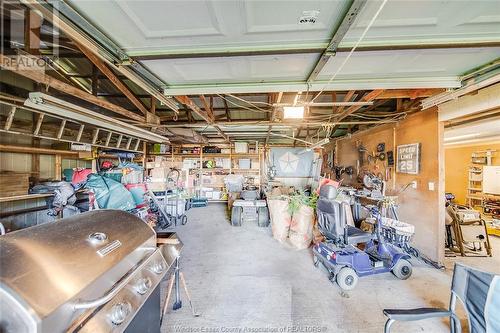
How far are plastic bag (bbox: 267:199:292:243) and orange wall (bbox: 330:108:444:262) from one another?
2.18 meters

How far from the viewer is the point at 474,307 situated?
1.22m

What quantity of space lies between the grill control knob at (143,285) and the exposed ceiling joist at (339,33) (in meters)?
2.05

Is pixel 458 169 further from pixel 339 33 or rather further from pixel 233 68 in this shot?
pixel 233 68

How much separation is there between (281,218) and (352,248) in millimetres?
1478

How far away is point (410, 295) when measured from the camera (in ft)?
7.91

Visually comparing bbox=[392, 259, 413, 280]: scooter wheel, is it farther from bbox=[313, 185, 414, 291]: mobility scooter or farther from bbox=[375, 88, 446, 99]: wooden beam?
bbox=[375, 88, 446, 99]: wooden beam

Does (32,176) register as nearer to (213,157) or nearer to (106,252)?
(106,252)

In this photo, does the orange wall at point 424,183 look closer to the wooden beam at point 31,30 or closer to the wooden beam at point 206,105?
the wooden beam at point 206,105

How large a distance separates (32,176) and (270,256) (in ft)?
15.3

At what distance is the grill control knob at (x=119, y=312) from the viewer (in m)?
0.92

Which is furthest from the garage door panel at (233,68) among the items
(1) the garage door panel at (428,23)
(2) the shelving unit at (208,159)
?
(2) the shelving unit at (208,159)

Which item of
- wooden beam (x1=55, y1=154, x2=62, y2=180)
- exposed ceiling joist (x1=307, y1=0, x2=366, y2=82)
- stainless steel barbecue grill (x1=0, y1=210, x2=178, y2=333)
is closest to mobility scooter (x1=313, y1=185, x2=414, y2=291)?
exposed ceiling joist (x1=307, y1=0, x2=366, y2=82)

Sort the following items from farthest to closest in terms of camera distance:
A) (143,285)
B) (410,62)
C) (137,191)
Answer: (137,191)
(410,62)
(143,285)

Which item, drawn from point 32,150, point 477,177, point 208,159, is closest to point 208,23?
point 32,150
